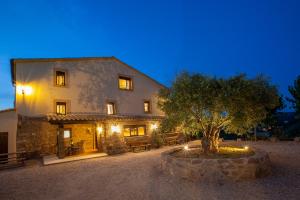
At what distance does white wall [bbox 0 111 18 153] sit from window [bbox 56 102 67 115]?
9.11ft

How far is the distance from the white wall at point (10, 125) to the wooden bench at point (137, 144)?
28.0 feet

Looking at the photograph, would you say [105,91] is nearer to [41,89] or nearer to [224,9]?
[41,89]

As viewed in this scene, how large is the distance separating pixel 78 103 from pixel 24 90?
3.91m

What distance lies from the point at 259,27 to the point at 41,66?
5875 inches

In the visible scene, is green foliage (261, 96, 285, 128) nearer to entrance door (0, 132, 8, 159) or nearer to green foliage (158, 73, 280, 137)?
green foliage (158, 73, 280, 137)

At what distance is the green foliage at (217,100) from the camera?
27.1 feet

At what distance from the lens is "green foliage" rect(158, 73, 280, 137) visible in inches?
325

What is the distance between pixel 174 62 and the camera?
18488 centimetres

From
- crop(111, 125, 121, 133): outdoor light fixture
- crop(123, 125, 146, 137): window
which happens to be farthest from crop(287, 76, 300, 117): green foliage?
crop(111, 125, 121, 133): outdoor light fixture

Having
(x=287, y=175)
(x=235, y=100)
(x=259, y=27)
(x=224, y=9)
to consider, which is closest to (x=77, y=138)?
(x=235, y=100)

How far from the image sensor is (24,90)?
13.8 meters

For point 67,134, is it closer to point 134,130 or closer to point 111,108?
point 111,108

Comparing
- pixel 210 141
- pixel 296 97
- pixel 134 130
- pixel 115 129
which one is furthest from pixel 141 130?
pixel 296 97

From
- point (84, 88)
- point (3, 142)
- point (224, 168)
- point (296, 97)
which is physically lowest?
point (224, 168)
